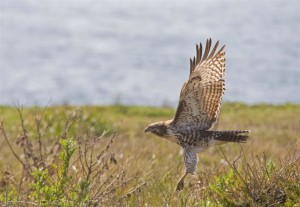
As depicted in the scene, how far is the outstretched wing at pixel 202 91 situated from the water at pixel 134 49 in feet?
57.3

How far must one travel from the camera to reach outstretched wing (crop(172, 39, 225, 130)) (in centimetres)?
712

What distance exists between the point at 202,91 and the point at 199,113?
0.75ft

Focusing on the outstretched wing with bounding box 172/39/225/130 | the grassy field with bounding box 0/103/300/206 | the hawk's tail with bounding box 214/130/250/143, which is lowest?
the grassy field with bounding box 0/103/300/206

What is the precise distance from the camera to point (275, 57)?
3756cm

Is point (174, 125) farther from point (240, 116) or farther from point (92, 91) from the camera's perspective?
point (92, 91)

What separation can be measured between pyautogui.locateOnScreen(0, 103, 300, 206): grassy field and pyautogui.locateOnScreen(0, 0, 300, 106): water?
→ 1108 centimetres

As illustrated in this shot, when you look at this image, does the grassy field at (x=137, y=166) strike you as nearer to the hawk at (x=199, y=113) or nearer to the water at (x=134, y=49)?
the hawk at (x=199, y=113)

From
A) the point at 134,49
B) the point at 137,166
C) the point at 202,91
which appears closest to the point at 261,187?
the point at 202,91

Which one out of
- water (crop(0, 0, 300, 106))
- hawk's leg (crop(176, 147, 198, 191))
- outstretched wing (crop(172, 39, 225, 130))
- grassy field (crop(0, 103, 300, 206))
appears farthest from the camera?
water (crop(0, 0, 300, 106))

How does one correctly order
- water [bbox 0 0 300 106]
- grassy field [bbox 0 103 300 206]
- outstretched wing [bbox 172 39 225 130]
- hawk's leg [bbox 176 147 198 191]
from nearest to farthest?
1. grassy field [bbox 0 103 300 206]
2. outstretched wing [bbox 172 39 225 130]
3. hawk's leg [bbox 176 147 198 191]
4. water [bbox 0 0 300 106]

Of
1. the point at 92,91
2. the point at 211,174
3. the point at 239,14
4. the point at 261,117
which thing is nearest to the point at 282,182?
→ the point at 211,174

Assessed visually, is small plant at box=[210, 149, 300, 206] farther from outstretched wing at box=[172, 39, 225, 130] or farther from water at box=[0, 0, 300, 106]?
water at box=[0, 0, 300, 106]

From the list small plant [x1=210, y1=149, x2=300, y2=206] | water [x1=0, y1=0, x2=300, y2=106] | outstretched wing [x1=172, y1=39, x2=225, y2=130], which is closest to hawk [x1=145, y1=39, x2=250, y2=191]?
outstretched wing [x1=172, y1=39, x2=225, y2=130]

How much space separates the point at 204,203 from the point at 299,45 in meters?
34.5
